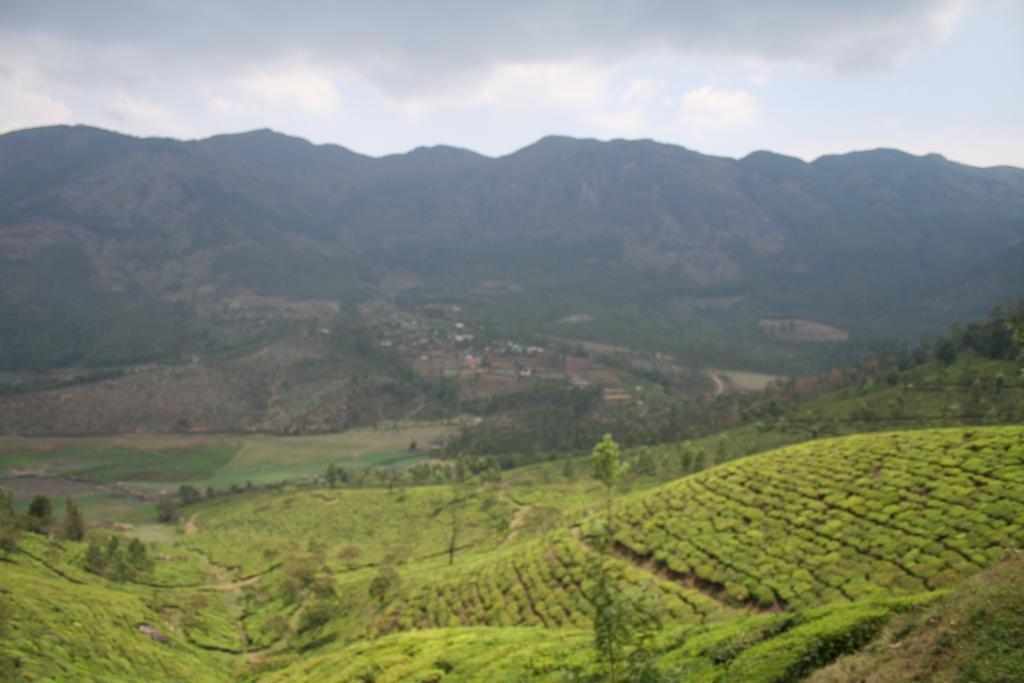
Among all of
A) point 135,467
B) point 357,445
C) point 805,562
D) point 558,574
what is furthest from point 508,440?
point 805,562

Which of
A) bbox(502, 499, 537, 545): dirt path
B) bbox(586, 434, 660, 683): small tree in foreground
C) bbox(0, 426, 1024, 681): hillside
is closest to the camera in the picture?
bbox(586, 434, 660, 683): small tree in foreground

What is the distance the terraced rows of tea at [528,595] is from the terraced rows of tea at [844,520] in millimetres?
2312

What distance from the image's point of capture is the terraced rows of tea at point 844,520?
1233 inches

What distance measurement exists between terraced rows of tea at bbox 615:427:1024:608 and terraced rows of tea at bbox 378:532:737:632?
91.0 inches

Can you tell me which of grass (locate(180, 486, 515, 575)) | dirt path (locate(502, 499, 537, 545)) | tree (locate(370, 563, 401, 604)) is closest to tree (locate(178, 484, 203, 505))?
grass (locate(180, 486, 515, 575))

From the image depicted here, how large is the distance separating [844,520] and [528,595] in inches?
860

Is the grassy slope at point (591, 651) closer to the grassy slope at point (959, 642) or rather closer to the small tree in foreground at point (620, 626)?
the small tree in foreground at point (620, 626)

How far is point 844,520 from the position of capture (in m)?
37.8

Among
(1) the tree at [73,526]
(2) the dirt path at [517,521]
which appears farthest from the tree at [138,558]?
(2) the dirt path at [517,521]

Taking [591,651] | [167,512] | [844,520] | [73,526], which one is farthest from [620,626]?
[167,512]

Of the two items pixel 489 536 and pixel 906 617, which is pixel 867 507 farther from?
pixel 489 536

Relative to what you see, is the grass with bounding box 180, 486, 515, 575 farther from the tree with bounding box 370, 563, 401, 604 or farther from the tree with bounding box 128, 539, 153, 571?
the tree with bounding box 370, 563, 401, 604

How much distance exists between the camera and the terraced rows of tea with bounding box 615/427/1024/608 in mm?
31328

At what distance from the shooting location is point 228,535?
98.6 m
